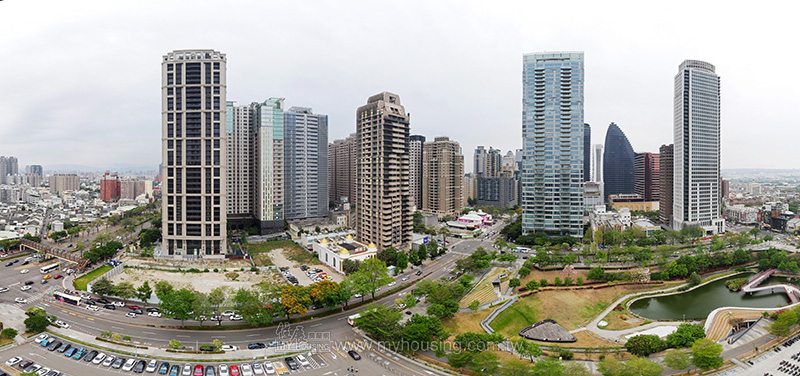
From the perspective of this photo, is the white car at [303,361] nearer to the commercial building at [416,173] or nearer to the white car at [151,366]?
the white car at [151,366]

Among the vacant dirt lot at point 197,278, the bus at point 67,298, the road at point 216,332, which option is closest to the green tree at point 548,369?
the road at point 216,332

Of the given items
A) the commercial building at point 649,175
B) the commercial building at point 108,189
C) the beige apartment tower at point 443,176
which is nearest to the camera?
the beige apartment tower at point 443,176

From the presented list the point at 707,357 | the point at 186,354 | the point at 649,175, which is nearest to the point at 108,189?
the point at 186,354

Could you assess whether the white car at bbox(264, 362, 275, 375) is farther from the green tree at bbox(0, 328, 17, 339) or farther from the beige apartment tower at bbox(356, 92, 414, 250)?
the beige apartment tower at bbox(356, 92, 414, 250)

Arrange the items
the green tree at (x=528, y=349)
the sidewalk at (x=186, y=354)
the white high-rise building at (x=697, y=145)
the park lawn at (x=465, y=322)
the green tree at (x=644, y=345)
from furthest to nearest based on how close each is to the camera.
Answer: the white high-rise building at (x=697, y=145), the park lawn at (x=465, y=322), the green tree at (x=644, y=345), the sidewalk at (x=186, y=354), the green tree at (x=528, y=349)

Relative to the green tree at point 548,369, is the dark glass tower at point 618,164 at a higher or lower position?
higher

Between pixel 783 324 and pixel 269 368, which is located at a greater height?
pixel 783 324

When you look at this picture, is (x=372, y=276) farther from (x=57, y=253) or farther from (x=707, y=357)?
(x=57, y=253)
